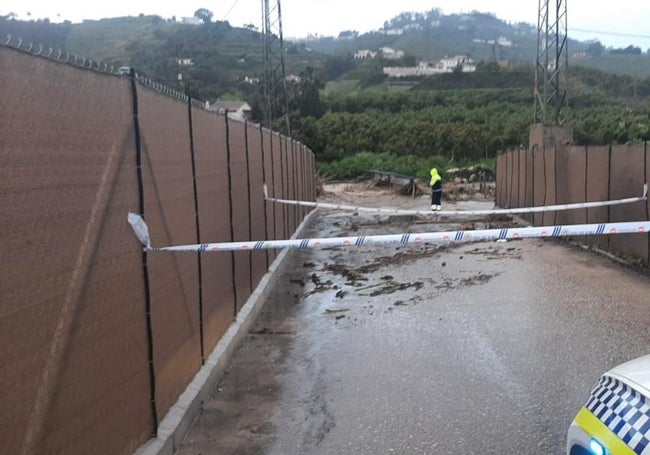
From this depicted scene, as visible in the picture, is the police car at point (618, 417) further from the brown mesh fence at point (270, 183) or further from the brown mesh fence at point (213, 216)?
the brown mesh fence at point (270, 183)

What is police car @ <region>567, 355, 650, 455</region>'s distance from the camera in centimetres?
246

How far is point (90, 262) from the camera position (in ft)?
12.3

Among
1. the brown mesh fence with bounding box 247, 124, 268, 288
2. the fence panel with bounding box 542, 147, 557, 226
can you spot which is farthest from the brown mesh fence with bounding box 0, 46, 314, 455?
the fence panel with bounding box 542, 147, 557, 226

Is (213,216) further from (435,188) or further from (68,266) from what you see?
(435,188)

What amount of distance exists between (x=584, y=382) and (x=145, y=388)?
152 inches

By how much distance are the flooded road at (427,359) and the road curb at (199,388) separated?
13cm

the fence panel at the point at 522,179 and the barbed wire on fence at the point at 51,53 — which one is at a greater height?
the barbed wire on fence at the point at 51,53

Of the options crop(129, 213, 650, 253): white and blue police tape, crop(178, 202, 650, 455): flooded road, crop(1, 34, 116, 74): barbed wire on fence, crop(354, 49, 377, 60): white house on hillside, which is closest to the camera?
crop(1, 34, 116, 74): barbed wire on fence

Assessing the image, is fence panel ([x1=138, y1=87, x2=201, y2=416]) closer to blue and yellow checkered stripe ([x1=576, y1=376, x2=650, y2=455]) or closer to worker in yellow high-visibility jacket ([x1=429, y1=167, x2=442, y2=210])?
blue and yellow checkered stripe ([x1=576, y1=376, x2=650, y2=455])

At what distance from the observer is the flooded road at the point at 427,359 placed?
5195mm

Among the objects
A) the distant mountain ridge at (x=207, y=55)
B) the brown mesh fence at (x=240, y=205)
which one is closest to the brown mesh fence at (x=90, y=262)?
the brown mesh fence at (x=240, y=205)

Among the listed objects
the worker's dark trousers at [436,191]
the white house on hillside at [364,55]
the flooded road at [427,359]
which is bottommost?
the worker's dark trousers at [436,191]

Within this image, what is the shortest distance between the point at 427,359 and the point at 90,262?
165 inches

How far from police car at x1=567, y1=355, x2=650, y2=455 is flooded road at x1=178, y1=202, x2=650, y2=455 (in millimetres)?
1998
